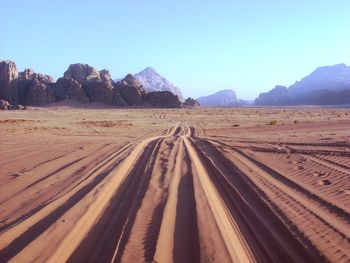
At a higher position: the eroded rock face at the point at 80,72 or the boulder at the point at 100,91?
the eroded rock face at the point at 80,72

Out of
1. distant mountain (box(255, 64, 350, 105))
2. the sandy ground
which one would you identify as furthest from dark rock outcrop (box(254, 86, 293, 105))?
the sandy ground

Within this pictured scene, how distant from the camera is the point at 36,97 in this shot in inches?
3292

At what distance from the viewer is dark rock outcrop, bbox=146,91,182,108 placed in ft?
287

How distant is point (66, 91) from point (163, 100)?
18.5m

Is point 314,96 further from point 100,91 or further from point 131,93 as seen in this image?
point 100,91

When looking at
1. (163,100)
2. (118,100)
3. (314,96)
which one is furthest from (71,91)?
(314,96)

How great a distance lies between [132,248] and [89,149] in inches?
475

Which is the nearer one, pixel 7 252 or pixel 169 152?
pixel 7 252

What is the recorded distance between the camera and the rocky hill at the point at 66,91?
277ft

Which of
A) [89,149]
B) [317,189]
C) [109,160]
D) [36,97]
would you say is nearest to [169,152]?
[109,160]

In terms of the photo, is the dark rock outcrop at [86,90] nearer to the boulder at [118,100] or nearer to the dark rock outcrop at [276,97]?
the boulder at [118,100]

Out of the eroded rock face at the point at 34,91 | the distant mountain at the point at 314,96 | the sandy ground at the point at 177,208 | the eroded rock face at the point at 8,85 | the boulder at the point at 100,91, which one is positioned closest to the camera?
the sandy ground at the point at 177,208

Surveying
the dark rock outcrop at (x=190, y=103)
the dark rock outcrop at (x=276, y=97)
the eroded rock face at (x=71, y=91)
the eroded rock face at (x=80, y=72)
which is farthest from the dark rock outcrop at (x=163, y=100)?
the dark rock outcrop at (x=276, y=97)

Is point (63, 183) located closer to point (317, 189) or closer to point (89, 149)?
point (317, 189)
